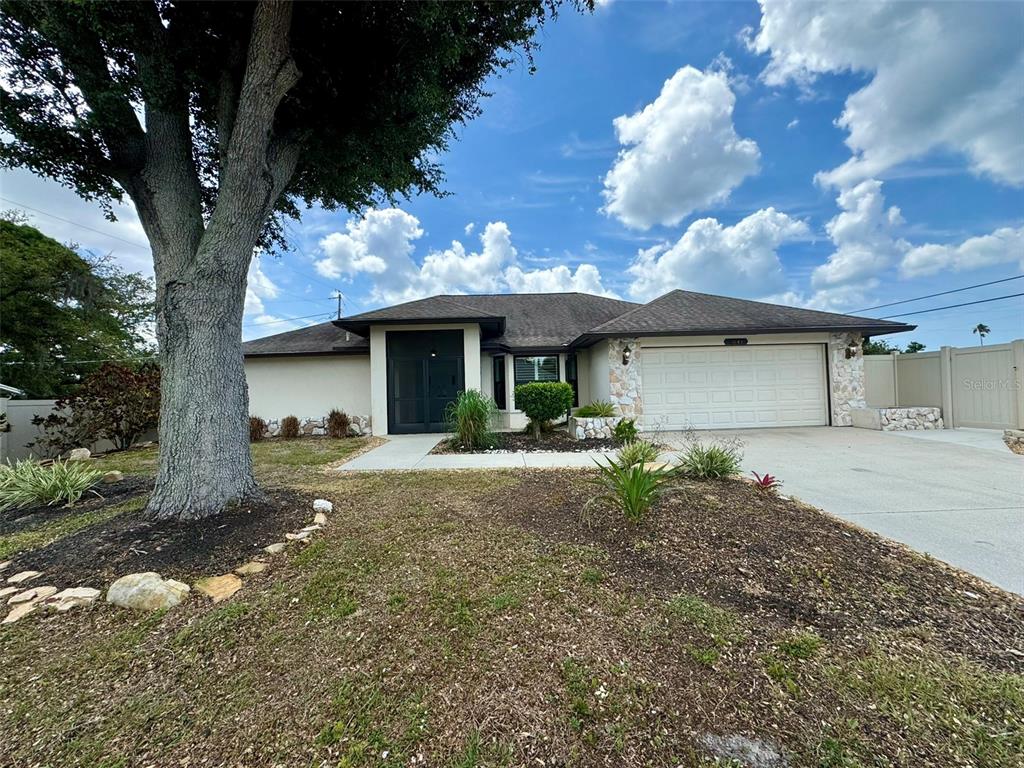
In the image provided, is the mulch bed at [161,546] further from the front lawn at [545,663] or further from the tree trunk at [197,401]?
the front lawn at [545,663]

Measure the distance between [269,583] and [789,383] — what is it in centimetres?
1220

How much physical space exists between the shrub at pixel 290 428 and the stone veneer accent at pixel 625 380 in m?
9.26

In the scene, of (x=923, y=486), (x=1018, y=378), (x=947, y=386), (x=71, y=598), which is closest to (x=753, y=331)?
(x=947, y=386)

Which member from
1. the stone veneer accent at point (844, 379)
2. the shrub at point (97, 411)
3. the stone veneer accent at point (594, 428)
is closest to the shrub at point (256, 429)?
the shrub at point (97, 411)

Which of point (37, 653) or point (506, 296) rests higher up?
point (506, 296)

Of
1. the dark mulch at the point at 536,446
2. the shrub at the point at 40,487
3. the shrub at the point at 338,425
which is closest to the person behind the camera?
the shrub at the point at 40,487

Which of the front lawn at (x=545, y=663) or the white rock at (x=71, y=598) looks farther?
the white rock at (x=71, y=598)

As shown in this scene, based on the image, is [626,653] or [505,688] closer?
[505,688]

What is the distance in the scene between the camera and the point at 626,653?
2.01 m

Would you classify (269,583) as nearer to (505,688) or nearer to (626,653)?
(505,688)

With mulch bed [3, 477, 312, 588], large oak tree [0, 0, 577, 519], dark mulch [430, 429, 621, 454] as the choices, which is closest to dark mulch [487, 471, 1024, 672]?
mulch bed [3, 477, 312, 588]

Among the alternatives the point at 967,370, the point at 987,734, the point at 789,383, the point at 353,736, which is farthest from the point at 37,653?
the point at 967,370

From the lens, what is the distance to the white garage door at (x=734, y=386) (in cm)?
1038

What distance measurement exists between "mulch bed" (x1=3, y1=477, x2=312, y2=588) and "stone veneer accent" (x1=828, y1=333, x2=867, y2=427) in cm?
1258
